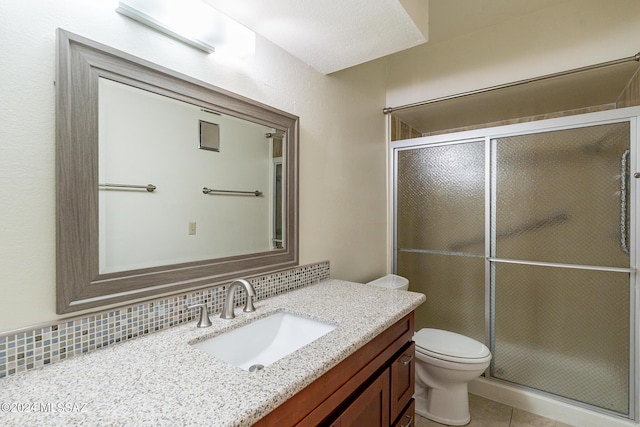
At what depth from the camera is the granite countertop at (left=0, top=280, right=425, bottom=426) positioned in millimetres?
575

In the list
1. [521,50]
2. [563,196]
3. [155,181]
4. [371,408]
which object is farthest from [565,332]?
[155,181]

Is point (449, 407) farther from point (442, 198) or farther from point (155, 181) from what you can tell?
point (155, 181)

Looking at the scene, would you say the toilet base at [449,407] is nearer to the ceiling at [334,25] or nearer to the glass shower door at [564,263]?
the glass shower door at [564,263]

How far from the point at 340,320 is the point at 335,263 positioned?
2.67 feet

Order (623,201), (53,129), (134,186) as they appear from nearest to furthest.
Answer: (53,129) < (134,186) < (623,201)

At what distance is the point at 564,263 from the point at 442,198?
85 centimetres

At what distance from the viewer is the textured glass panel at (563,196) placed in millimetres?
1743

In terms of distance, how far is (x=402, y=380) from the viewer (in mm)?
1281

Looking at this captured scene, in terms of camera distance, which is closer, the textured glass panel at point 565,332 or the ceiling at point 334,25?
the ceiling at point 334,25

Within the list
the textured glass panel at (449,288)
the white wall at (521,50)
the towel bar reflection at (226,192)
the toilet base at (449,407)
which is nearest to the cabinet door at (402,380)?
the toilet base at (449,407)

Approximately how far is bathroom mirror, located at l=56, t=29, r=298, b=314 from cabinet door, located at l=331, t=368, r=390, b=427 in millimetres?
673

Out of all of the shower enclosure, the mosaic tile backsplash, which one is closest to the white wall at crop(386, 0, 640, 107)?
the shower enclosure

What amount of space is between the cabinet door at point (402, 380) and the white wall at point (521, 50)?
198 cm

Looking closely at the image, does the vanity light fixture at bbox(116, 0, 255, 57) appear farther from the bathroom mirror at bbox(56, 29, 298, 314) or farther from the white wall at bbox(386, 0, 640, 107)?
the white wall at bbox(386, 0, 640, 107)
